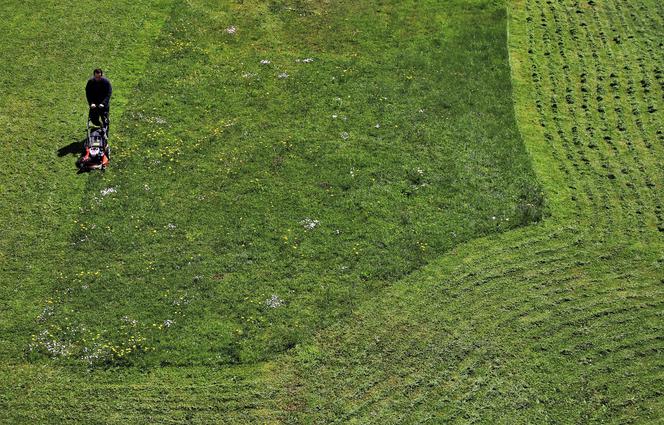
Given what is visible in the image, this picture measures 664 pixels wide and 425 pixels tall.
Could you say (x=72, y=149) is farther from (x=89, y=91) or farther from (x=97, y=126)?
(x=89, y=91)

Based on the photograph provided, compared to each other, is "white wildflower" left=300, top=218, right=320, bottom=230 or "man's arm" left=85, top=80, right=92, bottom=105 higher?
"man's arm" left=85, top=80, right=92, bottom=105

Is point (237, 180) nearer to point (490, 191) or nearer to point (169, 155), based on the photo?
point (169, 155)

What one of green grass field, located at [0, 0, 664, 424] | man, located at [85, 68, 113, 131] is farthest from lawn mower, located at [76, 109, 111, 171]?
green grass field, located at [0, 0, 664, 424]

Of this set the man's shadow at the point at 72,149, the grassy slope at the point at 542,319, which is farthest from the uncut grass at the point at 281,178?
the man's shadow at the point at 72,149

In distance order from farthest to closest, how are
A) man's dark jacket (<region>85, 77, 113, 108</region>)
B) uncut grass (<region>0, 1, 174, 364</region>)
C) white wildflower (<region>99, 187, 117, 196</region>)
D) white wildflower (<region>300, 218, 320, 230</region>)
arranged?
man's dark jacket (<region>85, 77, 113, 108</region>)
white wildflower (<region>99, 187, 117, 196</region>)
white wildflower (<region>300, 218, 320, 230</region>)
uncut grass (<region>0, 1, 174, 364</region>)

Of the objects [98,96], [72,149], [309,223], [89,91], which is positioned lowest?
[309,223]

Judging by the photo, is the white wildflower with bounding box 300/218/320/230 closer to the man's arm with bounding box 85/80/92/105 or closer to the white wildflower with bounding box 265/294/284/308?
the white wildflower with bounding box 265/294/284/308

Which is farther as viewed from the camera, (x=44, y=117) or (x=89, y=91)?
(x=44, y=117)

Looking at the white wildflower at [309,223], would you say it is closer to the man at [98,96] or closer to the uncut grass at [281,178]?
the uncut grass at [281,178]

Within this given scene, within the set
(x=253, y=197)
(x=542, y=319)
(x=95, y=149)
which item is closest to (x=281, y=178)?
(x=253, y=197)

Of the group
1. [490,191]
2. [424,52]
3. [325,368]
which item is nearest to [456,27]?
[424,52]
